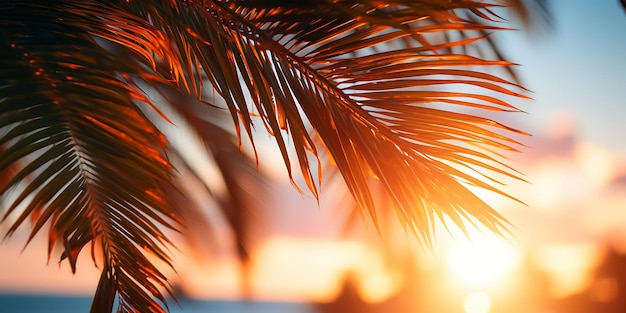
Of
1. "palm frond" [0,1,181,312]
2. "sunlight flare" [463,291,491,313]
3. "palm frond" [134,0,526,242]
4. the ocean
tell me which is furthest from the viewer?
the ocean

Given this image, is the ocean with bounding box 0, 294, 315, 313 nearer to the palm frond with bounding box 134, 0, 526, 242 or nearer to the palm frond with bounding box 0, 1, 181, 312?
the palm frond with bounding box 0, 1, 181, 312

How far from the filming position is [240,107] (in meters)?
1.58

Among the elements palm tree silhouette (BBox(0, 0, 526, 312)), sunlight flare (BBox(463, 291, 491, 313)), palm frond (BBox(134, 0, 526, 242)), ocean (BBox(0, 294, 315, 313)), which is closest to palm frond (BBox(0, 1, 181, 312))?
palm tree silhouette (BBox(0, 0, 526, 312))

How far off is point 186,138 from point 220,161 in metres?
0.30

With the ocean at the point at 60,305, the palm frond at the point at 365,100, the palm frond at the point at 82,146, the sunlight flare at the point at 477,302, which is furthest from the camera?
the ocean at the point at 60,305

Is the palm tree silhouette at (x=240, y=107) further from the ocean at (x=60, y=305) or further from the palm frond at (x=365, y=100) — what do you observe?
the ocean at (x=60, y=305)

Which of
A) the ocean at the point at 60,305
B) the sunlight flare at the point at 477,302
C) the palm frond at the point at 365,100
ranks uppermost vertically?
the ocean at the point at 60,305

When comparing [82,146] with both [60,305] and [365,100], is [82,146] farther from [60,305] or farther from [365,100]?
[60,305]

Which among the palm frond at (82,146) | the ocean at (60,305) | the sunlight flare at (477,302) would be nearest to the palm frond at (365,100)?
the palm frond at (82,146)

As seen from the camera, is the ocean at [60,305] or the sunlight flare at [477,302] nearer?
the sunlight flare at [477,302]

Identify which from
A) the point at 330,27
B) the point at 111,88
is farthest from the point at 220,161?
the point at 330,27

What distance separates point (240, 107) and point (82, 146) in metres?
0.62

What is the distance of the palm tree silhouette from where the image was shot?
157 centimetres

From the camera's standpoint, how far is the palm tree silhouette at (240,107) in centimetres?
157
